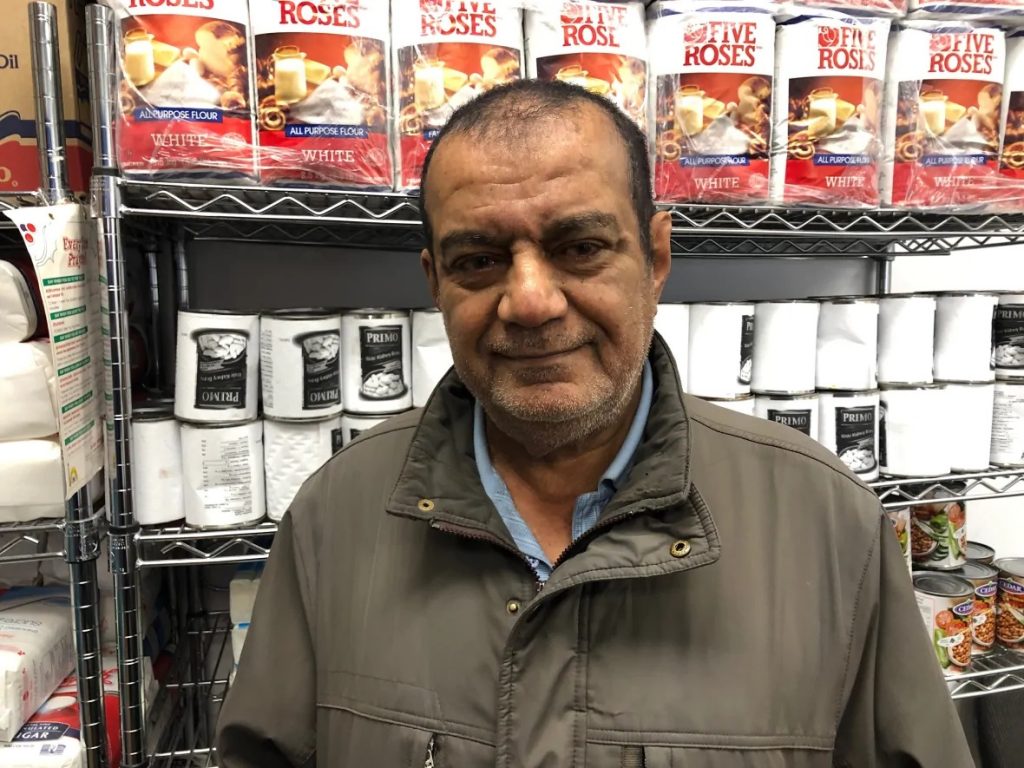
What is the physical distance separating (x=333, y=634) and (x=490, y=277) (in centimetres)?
46

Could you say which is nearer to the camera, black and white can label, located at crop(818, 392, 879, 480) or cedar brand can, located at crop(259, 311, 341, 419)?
cedar brand can, located at crop(259, 311, 341, 419)

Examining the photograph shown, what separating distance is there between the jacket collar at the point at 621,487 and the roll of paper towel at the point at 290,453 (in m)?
0.33

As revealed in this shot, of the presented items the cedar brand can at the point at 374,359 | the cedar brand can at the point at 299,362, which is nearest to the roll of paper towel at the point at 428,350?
the cedar brand can at the point at 374,359

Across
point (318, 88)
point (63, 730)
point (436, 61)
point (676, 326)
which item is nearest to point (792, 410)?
point (676, 326)

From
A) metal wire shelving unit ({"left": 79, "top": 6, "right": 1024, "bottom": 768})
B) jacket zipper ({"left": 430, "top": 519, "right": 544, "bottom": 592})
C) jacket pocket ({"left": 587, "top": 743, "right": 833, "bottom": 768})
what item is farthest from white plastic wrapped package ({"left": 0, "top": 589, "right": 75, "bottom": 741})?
jacket pocket ({"left": 587, "top": 743, "right": 833, "bottom": 768})

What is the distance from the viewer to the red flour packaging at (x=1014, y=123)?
49.4 inches

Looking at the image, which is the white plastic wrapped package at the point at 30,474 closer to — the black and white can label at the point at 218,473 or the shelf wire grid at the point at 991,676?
the black and white can label at the point at 218,473

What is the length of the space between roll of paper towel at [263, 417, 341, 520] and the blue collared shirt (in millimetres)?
381

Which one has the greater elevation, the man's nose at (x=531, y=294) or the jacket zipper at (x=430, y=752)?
the man's nose at (x=531, y=294)

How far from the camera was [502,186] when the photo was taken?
72 centimetres

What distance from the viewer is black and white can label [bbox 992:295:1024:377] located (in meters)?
1.32

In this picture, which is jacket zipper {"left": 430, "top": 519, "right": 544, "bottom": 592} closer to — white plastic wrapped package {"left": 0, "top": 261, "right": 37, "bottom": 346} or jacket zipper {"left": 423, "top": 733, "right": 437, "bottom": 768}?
jacket zipper {"left": 423, "top": 733, "right": 437, "bottom": 768}

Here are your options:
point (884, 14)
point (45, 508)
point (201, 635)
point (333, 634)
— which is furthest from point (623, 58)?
point (201, 635)

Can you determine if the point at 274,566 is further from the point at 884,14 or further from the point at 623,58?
the point at 884,14
